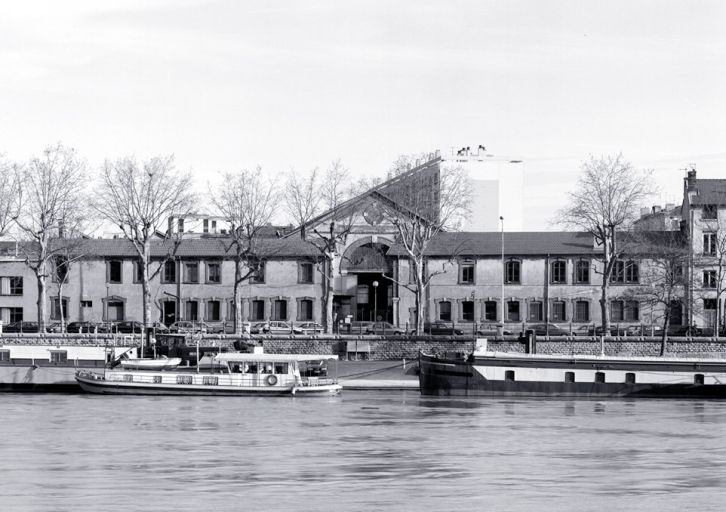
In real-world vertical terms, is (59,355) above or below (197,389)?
above

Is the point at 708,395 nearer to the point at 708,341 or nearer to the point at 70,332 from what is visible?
the point at 708,341

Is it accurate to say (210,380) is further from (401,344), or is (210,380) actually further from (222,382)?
(401,344)

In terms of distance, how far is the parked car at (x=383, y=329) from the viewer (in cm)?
9181

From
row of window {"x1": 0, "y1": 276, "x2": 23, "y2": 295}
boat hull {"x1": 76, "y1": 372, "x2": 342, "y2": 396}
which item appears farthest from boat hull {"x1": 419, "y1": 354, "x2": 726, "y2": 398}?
row of window {"x1": 0, "y1": 276, "x2": 23, "y2": 295}

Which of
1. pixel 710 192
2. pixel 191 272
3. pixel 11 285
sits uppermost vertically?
pixel 710 192

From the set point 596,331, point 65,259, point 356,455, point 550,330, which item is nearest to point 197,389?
point 356,455

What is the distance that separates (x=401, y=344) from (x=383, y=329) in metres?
5.04

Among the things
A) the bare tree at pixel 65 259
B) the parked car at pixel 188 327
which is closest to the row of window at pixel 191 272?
the bare tree at pixel 65 259

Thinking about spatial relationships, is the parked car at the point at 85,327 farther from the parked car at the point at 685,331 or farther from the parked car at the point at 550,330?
the parked car at the point at 685,331

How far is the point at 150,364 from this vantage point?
7781cm

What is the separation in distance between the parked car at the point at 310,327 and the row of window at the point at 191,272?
491 cm

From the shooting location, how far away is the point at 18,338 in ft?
289

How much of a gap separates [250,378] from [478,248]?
1253 inches

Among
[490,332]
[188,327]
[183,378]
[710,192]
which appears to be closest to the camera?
[183,378]
